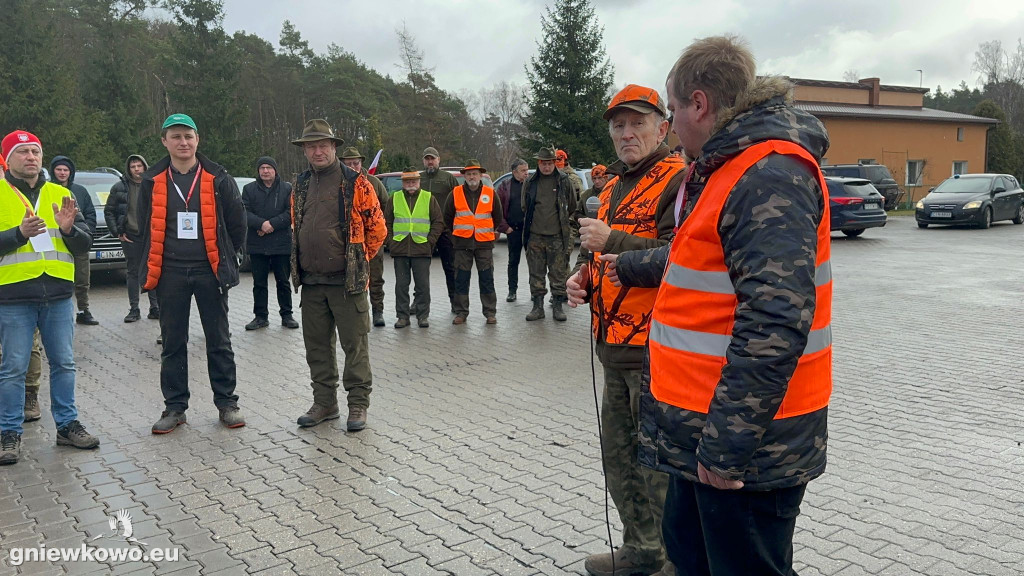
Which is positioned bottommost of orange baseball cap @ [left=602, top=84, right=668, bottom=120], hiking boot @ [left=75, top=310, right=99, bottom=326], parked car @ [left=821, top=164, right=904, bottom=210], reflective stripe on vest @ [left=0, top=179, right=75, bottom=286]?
hiking boot @ [left=75, top=310, right=99, bottom=326]

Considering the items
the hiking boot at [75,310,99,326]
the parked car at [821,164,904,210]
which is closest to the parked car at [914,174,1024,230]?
the parked car at [821,164,904,210]

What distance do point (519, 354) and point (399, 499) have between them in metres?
4.02

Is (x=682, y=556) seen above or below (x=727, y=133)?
below

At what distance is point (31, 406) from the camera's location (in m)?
6.23

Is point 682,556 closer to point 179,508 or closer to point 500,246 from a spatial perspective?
point 179,508

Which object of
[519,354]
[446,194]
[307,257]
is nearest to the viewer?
[307,257]

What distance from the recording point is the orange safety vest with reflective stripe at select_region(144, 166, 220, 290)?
5.79m

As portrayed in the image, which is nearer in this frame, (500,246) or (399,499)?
(399,499)

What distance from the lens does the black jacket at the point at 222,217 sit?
587 cm

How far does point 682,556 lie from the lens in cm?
251

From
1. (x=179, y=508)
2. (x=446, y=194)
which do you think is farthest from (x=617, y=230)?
(x=446, y=194)

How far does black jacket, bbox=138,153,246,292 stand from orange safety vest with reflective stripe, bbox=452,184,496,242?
4.53 m

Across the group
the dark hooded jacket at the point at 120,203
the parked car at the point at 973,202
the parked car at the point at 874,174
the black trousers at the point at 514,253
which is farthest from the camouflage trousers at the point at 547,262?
the parked car at the point at 874,174

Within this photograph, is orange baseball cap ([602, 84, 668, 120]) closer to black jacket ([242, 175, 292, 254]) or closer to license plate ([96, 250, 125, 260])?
black jacket ([242, 175, 292, 254])
